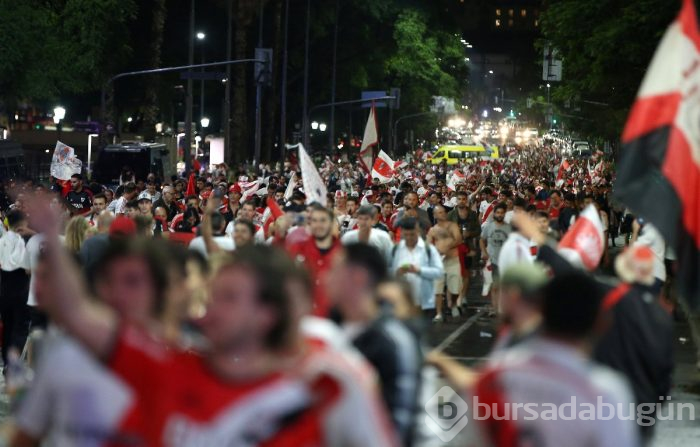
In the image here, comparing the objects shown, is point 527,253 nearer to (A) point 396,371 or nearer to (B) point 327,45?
(A) point 396,371

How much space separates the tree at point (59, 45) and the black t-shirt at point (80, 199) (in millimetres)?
17638

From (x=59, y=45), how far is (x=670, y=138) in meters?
41.1

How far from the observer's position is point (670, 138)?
791 cm

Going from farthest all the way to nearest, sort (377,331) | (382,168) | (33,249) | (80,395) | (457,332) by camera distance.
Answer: (382,168) < (457,332) < (33,249) < (377,331) < (80,395)

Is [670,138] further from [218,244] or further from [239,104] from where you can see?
[239,104]

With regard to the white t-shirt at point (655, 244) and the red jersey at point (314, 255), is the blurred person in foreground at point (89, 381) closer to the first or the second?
the red jersey at point (314, 255)

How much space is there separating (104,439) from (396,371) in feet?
5.58

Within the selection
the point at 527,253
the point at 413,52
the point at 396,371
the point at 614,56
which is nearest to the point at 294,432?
the point at 396,371

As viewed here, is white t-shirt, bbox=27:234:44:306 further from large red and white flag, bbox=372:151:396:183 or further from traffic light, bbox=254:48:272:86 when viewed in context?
traffic light, bbox=254:48:272:86

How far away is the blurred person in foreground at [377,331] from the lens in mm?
5629

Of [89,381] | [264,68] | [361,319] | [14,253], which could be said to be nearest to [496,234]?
[14,253]

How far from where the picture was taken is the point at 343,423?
408 cm

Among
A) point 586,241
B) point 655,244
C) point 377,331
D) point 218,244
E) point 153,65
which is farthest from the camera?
point 153,65

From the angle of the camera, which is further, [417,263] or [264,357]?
[417,263]
